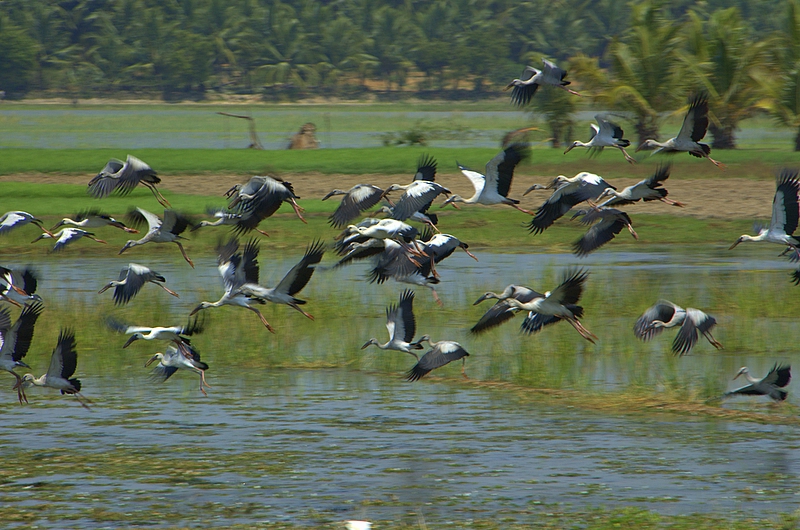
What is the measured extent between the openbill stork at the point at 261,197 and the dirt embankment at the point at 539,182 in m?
13.7

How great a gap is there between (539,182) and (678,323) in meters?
15.8

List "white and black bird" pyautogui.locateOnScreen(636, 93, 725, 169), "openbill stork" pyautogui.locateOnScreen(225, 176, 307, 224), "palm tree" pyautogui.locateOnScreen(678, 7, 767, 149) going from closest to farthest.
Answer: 1. "openbill stork" pyautogui.locateOnScreen(225, 176, 307, 224)
2. "white and black bird" pyautogui.locateOnScreen(636, 93, 725, 169)
3. "palm tree" pyautogui.locateOnScreen(678, 7, 767, 149)

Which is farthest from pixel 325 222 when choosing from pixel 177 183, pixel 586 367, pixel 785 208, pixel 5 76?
pixel 5 76

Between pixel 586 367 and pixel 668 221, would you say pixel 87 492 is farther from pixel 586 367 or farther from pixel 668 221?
pixel 668 221

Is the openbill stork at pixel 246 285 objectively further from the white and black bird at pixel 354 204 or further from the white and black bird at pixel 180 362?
the white and black bird at pixel 180 362

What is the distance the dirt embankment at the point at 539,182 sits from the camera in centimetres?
2591

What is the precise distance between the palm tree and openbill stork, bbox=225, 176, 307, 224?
→ 928 inches

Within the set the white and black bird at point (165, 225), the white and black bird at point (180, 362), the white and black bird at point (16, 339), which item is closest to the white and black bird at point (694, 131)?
the white and black bird at point (165, 225)

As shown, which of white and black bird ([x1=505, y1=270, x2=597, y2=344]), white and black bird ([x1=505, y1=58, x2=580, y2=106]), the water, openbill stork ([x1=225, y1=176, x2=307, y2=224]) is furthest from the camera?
white and black bird ([x1=505, y1=58, x2=580, y2=106])

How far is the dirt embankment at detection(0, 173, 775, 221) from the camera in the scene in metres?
25.9

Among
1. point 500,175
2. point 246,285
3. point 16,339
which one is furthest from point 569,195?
point 16,339

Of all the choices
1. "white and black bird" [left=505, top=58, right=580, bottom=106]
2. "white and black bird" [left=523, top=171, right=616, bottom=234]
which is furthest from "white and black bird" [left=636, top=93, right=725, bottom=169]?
"white and black bird" [left=505, top=58, right=580, bottom=106]

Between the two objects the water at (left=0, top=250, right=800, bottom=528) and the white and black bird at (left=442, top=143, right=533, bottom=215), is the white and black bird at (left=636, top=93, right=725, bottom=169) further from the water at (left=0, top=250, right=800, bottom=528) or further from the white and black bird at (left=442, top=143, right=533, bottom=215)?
the water at (left=0, top=250, right=800, bottom=528)

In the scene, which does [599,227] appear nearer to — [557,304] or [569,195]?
[569,195]
